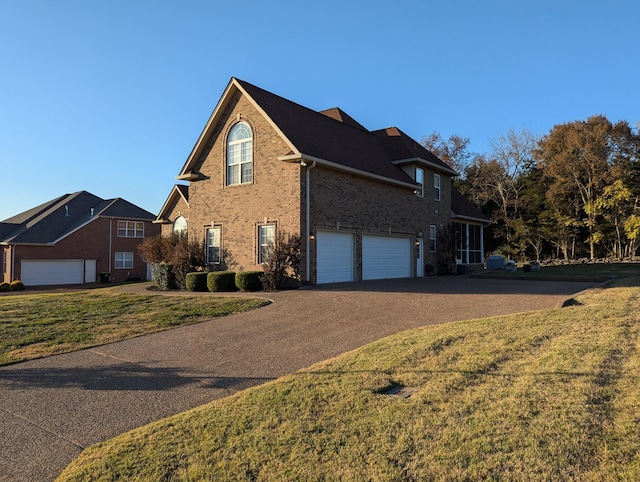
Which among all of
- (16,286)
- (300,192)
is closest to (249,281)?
(300,192)

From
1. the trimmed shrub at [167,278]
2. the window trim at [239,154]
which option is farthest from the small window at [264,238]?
the trimmed shrub at [167,278]

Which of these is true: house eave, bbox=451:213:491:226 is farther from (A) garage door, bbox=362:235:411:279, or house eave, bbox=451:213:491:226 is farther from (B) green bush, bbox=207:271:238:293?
(B) green bush, bbox=207:271:238:293

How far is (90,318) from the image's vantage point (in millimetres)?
11750

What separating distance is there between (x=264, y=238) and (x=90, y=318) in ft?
26.7

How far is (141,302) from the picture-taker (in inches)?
572

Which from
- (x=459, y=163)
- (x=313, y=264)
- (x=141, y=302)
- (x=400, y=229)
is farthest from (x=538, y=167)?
(x=141, y=302)

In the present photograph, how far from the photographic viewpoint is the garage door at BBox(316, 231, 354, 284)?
1820 cm

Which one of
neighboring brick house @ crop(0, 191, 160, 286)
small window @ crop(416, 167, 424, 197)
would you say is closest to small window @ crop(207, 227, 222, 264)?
small window @ crop(416, 167, 424, 197)

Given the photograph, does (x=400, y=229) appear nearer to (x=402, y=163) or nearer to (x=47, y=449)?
(x=402, y=163)

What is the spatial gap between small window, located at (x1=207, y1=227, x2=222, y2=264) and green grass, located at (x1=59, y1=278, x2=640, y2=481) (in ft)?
48.1

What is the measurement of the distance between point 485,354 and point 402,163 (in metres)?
18.6

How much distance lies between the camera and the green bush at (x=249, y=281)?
55.7ft

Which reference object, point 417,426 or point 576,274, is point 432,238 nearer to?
point 576,274

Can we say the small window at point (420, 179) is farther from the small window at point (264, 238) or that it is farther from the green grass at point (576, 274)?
the small window at point (264, 238)
